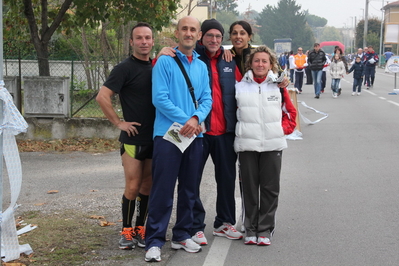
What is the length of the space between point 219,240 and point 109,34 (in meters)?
18.2

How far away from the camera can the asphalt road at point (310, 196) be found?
4.91m

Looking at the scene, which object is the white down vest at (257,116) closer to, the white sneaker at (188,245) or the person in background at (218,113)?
the person in background at (218,113)

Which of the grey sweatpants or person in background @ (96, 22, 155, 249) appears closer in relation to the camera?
person in background @ (96, 22, 155, 249)

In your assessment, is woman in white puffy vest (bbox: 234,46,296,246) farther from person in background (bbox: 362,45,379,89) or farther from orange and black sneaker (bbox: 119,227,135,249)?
person in background (bbox: 362,45,379,89)

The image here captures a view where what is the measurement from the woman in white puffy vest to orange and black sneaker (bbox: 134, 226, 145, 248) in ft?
3.05

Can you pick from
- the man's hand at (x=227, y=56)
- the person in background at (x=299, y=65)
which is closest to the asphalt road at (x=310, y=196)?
the man's hand at (x=227, y=56)

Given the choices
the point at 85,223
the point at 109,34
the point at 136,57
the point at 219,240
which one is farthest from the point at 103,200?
the point at 109,34

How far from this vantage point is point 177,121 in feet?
15.2

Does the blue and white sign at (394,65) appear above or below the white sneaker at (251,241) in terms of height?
above

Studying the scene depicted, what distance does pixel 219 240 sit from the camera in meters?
5.31

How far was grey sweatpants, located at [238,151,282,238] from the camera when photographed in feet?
17.1


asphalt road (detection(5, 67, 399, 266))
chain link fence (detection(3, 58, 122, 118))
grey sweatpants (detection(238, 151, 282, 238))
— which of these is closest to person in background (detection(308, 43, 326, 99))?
asphalt road (detection(5, 67, 399, 266))

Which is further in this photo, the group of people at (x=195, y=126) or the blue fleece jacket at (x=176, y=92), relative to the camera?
the group of people at (x=195, y=126)

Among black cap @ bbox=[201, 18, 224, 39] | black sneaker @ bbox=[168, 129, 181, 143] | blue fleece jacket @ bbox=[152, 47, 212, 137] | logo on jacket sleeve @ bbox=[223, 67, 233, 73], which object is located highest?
black cap @ bbox=[201, 18, 224, 39]
